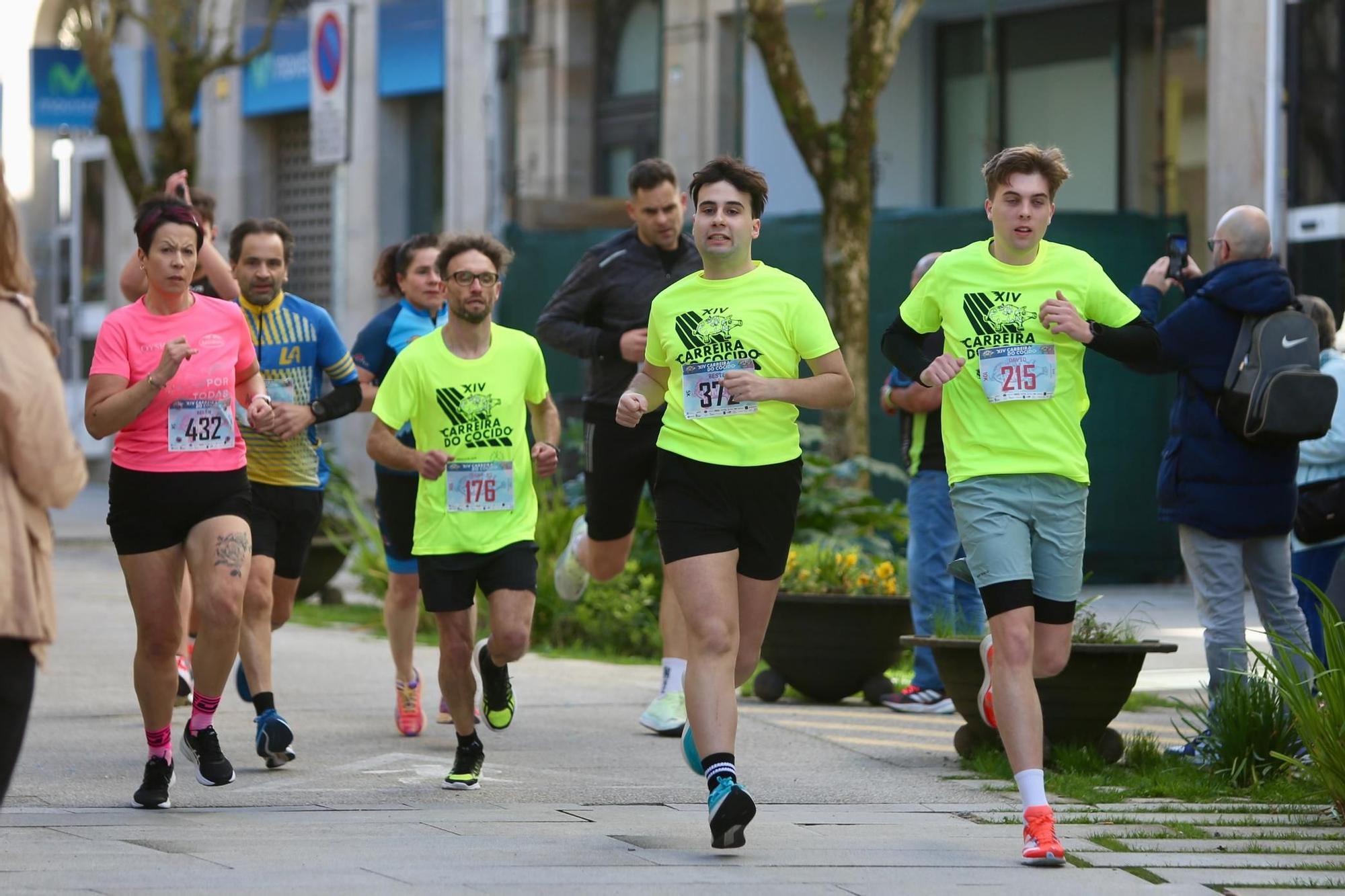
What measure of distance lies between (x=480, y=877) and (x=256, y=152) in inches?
963

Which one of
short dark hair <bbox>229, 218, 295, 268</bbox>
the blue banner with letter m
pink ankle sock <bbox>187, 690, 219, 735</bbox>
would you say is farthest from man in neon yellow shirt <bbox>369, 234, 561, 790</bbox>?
the blue banner with letter m

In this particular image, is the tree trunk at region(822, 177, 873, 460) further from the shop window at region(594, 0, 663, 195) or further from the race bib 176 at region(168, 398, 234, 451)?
the shop window at region(594, 0, 663, 195)

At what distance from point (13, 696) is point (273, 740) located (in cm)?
340

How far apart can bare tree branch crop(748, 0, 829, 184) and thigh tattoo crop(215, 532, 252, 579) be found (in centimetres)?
667

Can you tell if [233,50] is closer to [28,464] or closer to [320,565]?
[320,565]

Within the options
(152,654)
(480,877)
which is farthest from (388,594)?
(480,877)

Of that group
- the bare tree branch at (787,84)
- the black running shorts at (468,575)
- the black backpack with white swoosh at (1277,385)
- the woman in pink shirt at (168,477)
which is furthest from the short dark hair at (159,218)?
the bare tree branch at (787,84)

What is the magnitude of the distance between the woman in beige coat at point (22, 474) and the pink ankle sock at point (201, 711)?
2.74m

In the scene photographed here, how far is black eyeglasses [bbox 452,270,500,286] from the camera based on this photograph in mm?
7516

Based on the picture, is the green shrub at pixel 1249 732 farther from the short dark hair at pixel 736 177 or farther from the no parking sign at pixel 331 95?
the no parking sign at pixel 331 95

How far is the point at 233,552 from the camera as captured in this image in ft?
23.0

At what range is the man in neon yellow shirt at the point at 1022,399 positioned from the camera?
6.26 meters

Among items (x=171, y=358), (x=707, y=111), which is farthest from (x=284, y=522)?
(x=707, y=111)

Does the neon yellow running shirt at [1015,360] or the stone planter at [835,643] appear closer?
the neon yellow running shirt at [1015,360]
